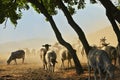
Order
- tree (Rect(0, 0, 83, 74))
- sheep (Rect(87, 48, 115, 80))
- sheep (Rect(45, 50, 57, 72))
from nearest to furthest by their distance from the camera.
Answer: sheep (Rect(87, 48, 115, 80)) → tree (Rect(0, 0, 83, 74)) → sheep (Rect(45, 50, 57, 72))

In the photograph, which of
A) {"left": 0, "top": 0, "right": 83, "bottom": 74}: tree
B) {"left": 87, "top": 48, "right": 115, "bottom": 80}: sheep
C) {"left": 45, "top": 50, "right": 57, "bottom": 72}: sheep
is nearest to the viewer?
{"left": 87, "top": 48, "right": 115, "bottom": 80}: sheep

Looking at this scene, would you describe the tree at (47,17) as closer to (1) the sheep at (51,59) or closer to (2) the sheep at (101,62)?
(1) the sheep at (51,59)

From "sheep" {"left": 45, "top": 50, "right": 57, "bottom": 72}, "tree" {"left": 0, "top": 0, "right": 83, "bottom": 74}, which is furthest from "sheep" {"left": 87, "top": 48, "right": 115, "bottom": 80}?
"sheep" {"left": 45, "top": 50, "right": 57, "bottom": 72}

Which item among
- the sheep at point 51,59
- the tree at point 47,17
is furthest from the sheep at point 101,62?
the sheep at point 51,59

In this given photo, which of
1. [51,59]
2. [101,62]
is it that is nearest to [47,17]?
[51,59]

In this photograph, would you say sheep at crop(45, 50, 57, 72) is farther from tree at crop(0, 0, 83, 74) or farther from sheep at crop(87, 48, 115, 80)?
sheep at crop(87, 48, 115, 80)

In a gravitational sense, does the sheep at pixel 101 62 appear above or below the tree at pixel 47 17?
below

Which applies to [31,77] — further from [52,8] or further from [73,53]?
[52,8]

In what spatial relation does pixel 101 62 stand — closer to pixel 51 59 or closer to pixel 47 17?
pixel 47 17

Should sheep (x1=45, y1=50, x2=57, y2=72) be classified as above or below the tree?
below

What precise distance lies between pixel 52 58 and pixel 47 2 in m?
4.94

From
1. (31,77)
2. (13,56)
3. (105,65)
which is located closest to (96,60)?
(105,65)

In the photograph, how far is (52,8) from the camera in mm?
38719

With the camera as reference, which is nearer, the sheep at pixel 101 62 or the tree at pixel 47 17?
the sheep at pixel 101 62
